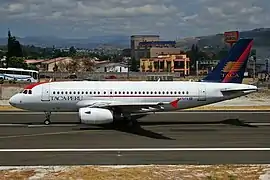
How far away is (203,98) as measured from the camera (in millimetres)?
33562

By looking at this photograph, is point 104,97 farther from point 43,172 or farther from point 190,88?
point 43,172

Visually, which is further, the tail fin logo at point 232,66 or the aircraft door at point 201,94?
the tail fin logo at point 232,66

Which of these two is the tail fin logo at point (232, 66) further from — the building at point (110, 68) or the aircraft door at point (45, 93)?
the building at point (110, 68)

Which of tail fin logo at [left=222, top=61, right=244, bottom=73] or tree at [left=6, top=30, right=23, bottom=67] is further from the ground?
tree at [left=6, top=30, right=23, bottom=67]

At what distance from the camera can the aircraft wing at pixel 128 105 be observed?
3019 cm

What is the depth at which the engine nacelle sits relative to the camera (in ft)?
96.9

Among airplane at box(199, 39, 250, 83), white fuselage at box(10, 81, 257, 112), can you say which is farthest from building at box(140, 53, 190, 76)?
white fuselage at box(10, 81, 257, 112)

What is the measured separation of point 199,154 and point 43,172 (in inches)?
314

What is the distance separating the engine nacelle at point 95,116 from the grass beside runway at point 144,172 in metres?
11.5

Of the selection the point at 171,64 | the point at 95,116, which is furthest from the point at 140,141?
the point at 171,64

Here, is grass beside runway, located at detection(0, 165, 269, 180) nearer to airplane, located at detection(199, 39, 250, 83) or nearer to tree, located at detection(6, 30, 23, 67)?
airplane, located at detection(199, 39, 250, 83)

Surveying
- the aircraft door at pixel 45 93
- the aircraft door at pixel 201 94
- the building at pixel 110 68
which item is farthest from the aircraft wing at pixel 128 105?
the building at pixel 110 68

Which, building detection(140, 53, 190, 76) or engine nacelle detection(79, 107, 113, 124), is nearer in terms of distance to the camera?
engine nacelle detection(79, 107, 113, 124)

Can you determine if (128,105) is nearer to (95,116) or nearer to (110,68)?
(95,116)
